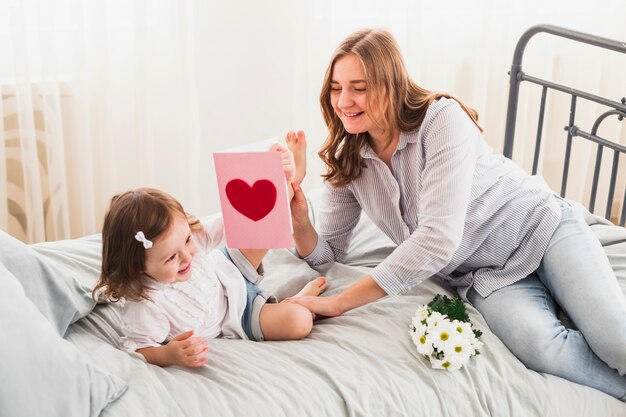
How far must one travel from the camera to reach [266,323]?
5.69 ft

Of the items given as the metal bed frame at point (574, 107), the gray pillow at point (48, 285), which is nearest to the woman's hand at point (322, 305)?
the gray pillow at point (48, 285)

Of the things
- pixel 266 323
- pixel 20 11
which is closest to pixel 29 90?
pixel 20 11

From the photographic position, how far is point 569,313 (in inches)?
70.1

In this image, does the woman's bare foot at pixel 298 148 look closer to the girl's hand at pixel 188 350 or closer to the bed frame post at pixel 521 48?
the girl's hand at pixel 188 350

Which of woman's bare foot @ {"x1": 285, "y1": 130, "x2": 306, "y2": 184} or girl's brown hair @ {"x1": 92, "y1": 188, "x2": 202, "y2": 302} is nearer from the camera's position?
girl's brown hair @ {"x1": 92, "y1": 188, "x2": 202, "y2": 302}

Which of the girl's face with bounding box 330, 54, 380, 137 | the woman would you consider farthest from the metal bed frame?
the girl's face with bounding box 330, 54, 380, 137

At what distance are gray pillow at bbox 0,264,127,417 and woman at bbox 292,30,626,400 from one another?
1.87ft

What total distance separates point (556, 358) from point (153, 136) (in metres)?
1.78

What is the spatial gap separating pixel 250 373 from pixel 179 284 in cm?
24

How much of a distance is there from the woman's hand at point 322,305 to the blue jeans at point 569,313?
35 cm

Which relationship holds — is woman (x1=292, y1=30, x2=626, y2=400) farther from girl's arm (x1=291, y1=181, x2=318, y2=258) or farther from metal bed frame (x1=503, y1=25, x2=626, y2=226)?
metal bed frame (x1=503, y1=25, x2=626, y2=226)

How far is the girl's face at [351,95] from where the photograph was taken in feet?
5.73

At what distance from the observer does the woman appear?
1702 millimetres

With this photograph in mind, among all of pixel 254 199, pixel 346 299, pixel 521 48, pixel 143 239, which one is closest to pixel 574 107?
pixel 521 48
